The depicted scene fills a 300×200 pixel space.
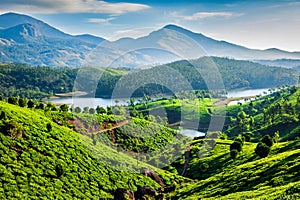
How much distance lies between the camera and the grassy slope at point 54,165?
37.4 meters

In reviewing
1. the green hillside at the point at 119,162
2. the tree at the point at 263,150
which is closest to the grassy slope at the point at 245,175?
the green hillside at the point at 119,162

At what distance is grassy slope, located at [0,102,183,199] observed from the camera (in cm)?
3743

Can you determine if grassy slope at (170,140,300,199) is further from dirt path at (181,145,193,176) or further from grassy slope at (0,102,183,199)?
dirt path at (181,145,193,176)

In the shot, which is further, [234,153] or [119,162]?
[234,153]

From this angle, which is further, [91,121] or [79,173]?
[91,121]

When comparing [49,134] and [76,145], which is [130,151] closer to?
[76,145]

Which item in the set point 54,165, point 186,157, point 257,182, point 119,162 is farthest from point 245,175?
point 186,157

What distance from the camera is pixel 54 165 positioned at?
43.1 meters

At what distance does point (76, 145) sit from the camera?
5166cm

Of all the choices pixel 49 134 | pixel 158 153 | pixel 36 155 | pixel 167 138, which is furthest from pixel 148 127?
pixel 36 155

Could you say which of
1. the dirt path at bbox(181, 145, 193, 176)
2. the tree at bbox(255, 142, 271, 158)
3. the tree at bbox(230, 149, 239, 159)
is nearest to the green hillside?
the tree at bbox(255, 142, 271, 158)

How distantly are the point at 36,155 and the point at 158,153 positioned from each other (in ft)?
101

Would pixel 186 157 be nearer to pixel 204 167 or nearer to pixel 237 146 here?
pixel 204 167

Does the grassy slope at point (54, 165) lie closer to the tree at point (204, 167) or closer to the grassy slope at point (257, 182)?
the tree at point (204, 167)
